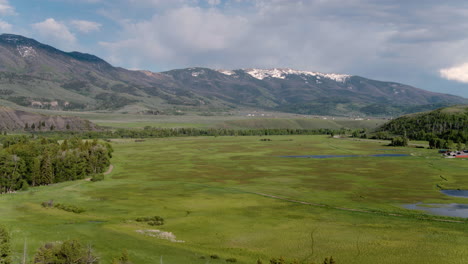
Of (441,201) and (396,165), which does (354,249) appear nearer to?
(441,201)

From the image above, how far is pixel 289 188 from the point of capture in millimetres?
108750

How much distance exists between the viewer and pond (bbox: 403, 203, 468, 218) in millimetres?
80625

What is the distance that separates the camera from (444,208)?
85.7 meters

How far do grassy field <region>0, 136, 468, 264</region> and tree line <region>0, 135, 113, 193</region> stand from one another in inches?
264

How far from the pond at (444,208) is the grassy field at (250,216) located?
3.72 meters

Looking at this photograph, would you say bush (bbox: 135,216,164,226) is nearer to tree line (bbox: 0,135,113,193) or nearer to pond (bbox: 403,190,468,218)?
tree line (bbox: 0,135,113,193)

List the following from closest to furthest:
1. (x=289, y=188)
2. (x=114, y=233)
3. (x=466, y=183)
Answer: (x=114, y=233) → (x=289, y=188) → (x=466, y=183)

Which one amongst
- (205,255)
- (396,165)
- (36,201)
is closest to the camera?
(205,255)

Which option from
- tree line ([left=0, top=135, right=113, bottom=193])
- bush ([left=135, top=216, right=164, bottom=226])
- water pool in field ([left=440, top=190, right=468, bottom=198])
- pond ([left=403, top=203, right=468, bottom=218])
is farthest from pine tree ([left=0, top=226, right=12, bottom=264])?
water pool in field ([left=440, top=190, right=468, bottom=198])

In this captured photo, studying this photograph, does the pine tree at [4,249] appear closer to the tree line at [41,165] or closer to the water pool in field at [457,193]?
the tree line at [41,165]

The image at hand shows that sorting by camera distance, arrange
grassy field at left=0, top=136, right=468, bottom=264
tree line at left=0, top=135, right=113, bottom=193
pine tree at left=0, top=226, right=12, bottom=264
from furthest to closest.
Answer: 1. tree line at left=0, top=135, right=113, bottom=193
2. grassy field at left=0, top=136, right=468, bottom=264
3. pine tree at left=0, top=226, right=12, bottom=264

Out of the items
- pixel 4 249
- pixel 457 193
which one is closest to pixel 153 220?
pixel 4 249

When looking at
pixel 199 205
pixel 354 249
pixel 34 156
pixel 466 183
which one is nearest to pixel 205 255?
pixel 354 249

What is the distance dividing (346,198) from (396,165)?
2809 inches
